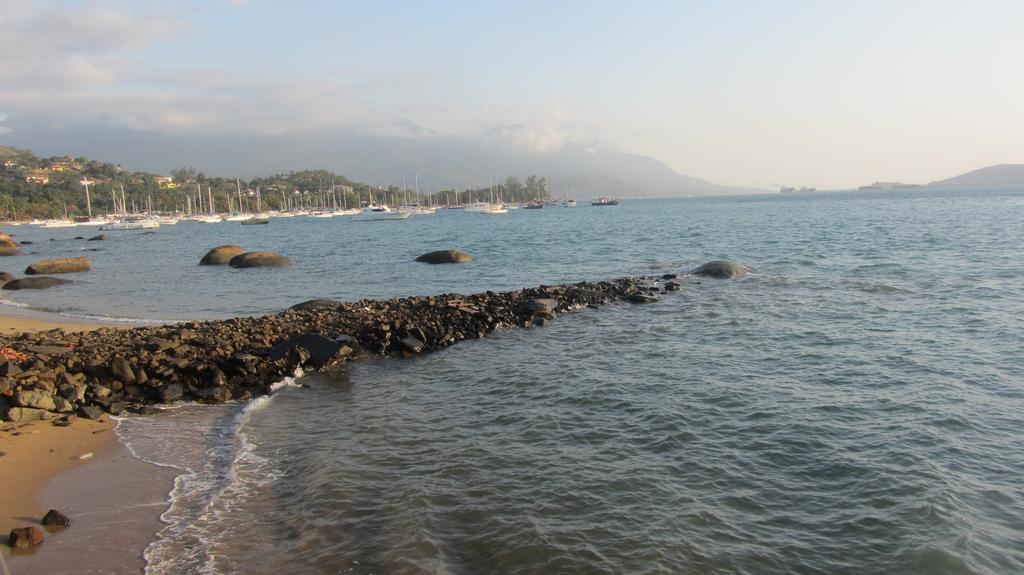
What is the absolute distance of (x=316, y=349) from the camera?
16.0m

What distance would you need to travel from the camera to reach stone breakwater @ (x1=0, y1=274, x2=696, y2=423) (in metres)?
12.7

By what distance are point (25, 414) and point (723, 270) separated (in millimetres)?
27223

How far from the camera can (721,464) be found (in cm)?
946

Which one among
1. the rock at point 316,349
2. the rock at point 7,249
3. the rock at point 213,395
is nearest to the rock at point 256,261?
the rock at point 316,349

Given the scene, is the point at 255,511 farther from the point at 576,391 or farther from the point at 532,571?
the point at 576,391

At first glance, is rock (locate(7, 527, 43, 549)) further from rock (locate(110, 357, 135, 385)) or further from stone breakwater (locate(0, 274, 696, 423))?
rock (locate(110, 357, 135, 385))

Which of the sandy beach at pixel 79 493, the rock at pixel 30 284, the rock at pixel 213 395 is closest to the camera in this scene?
the sandy beach at pixel 79 493

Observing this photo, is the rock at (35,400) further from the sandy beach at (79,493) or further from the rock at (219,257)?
the rock at (219,257)

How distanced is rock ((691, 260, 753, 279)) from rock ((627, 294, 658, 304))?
291 inches

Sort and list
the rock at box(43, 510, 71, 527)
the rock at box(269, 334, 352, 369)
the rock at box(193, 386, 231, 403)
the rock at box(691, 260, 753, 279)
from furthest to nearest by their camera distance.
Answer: the rock at box(691, 260, 753, 279) < the rock at box(269, 334, 352, 369) < the rock at box(193, 386, 231, 403) < the rock at box(43, 510, 71, 527)

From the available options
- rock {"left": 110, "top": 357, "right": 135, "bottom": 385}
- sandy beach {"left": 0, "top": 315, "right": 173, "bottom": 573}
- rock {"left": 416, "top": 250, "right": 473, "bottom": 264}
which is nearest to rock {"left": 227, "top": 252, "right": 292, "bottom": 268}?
rock {"left": 416, "top": 250, "right": 473, "bottom": 264}

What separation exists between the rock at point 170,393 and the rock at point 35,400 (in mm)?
1787

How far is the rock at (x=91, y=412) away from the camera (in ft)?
38.9

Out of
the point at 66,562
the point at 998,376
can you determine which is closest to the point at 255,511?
the point at 66,562
